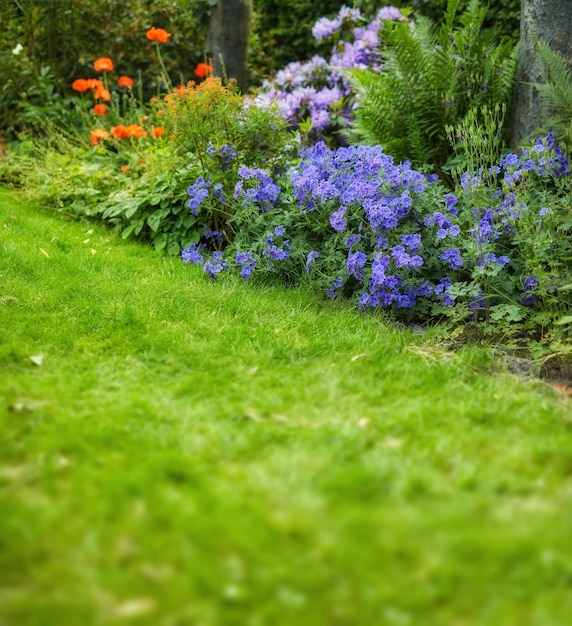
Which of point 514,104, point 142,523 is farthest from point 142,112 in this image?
point 142,523

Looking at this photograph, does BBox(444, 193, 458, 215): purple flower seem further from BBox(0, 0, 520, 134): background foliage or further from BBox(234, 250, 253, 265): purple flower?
BBox(0, 0, 520, 134): background foliage

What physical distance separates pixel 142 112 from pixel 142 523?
6675 millimetres

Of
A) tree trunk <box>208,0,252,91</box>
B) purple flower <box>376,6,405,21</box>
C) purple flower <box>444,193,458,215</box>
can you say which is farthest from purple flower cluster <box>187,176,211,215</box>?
purple flower <box>376,6,405,21</box>

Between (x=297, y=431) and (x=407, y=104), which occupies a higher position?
(x=407, y=104)

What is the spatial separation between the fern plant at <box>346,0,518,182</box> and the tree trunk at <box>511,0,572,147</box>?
0.42ft

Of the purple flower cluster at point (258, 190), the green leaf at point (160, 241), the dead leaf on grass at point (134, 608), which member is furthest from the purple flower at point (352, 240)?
the dead leaf on grass at point (134, 608)

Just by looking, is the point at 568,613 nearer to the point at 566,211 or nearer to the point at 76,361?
the point at 76,361

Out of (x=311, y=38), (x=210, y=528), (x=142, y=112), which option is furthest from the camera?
(x=311, y=38)

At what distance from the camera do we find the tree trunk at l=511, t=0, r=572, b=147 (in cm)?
495

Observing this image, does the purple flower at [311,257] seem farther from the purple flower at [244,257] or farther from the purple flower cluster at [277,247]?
the purple flower at [244,257]

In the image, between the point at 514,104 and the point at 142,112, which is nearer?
the point at 514,104

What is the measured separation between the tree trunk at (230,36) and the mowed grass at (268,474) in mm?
4152

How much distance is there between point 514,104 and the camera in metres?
5.37

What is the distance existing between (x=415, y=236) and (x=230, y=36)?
14.2 feet
